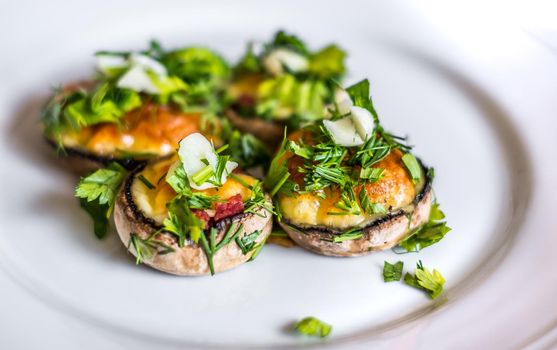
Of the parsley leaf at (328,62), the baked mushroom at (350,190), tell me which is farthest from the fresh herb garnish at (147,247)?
the parsley leaf at (328,62)

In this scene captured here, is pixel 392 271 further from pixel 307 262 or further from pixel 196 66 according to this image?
pixel 196 66

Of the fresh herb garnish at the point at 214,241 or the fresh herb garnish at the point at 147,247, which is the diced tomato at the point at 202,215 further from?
the fresh herb garnish at the point at 147,247

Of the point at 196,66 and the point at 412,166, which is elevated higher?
the point at 412,166

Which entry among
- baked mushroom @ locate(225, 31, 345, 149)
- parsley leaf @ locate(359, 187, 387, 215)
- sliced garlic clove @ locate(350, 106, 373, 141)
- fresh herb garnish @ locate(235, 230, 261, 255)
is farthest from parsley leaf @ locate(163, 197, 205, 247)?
baked mushroom @ locate(225, 31, 345, 149)

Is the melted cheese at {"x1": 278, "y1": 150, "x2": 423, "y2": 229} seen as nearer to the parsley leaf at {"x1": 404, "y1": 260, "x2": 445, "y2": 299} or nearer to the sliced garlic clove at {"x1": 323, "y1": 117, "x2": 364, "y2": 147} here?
the sliced garlic clove at {"x1": 323, "y1": 117, "x2": 364, "y2": 147}

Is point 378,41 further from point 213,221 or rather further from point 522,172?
point 213,221

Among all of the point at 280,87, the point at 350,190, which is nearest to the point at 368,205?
the point at 350,190
